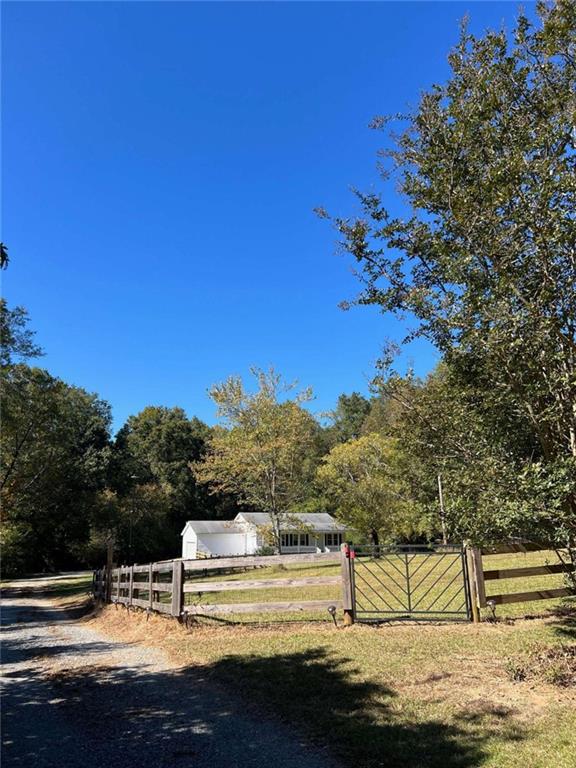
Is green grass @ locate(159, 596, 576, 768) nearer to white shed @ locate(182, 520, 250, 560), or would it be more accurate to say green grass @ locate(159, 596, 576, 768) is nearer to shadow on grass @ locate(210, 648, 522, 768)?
shadow on grass @ locate(210, 648, 522, 768)

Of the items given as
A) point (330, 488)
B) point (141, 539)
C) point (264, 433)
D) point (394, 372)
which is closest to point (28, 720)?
point (394, 372)

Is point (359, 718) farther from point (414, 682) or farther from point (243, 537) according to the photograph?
point (243, 537)

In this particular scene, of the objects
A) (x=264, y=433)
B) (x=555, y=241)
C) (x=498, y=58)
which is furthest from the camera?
(x=264, y=433)

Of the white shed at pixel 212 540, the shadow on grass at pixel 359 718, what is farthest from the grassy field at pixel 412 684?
the white shed at pixel 212 540

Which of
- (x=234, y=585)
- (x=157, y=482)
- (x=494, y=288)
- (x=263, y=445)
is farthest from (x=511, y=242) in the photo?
(x=157, y=482)

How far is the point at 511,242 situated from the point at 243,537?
4223 cm

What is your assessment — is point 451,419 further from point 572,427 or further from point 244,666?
point 244,666

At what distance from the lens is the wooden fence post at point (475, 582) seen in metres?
8.30

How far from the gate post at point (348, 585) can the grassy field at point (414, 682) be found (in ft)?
1.16

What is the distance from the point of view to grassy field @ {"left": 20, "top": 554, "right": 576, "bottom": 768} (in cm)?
405

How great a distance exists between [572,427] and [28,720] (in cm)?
627

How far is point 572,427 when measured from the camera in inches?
217

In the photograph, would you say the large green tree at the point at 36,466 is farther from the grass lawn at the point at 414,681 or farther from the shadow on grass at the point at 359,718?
the shadow on grass at the point at 359,718

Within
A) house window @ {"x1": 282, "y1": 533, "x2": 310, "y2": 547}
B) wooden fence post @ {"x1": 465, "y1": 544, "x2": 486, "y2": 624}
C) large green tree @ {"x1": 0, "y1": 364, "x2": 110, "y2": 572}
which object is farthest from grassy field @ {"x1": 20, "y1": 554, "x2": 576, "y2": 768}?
house window @ {"x1": 282, "y1": 533, "x2": 310, "y2": 547}
